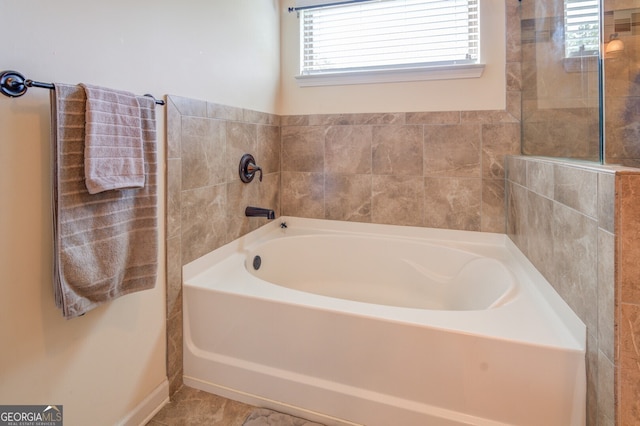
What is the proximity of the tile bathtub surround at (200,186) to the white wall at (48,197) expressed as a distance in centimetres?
6

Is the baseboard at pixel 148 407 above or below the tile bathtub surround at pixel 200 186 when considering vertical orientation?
below

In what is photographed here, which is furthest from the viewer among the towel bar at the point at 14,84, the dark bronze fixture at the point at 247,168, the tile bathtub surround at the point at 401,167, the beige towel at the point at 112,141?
the tile bathtub surround at the point at 401,167

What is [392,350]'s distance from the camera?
1248 millimetres

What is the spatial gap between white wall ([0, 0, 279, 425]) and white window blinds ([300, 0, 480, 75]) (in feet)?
3.20

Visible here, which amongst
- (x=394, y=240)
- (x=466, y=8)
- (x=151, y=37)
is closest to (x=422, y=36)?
(x=466, y=8)

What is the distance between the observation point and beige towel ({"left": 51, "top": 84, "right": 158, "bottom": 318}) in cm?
94

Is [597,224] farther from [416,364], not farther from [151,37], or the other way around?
[151,37]

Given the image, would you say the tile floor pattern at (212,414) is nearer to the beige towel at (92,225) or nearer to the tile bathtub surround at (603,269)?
the beige towel at (92,225)

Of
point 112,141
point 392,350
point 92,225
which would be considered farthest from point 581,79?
point 92,225

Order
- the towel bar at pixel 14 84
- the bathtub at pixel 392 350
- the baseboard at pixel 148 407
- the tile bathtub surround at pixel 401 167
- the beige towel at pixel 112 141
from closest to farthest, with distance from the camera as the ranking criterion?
1. the towel bar at pixel 14 84
2. the beige towel at pixel 112 141
3. the bathtub at pixel 392 350
4. the baseboard at pixel 148 407
5. the tile bathtub surround at pixel 401 167

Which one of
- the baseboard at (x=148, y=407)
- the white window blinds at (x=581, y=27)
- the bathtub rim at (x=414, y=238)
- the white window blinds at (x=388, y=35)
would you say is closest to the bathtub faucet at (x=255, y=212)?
the bathtub rim at (x=414, y=238)

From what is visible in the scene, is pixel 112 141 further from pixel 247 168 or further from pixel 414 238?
pixel 414 238

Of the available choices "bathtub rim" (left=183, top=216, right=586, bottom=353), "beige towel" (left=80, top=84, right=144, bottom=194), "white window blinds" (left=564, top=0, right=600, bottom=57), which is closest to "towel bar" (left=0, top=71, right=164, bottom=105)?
"beige towel" (left=80, top=84, right=144, bottom=194)

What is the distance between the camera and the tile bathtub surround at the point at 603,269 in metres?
0.86
